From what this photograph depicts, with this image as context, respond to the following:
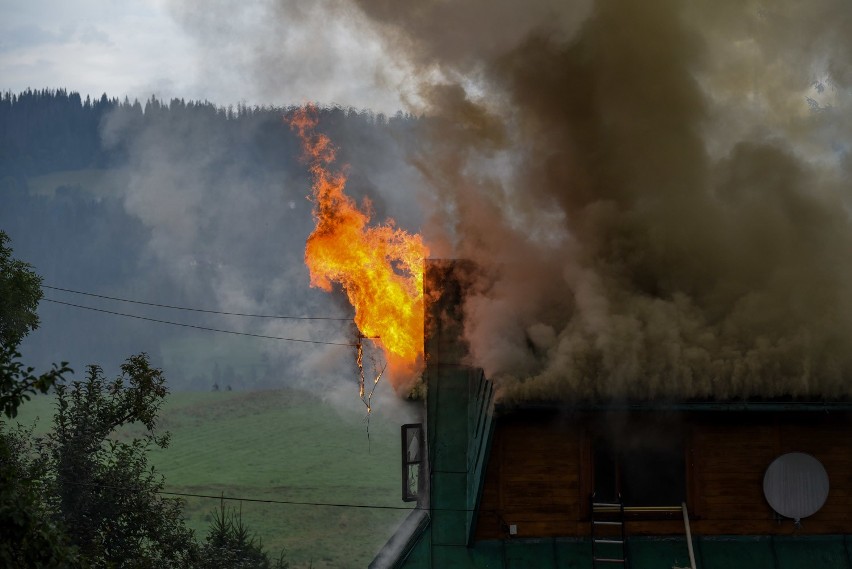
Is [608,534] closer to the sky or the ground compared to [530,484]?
closer to the ground

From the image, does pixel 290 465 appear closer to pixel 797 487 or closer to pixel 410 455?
pixel 410 455

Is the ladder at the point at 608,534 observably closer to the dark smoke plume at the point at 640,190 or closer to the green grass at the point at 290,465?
the dark smoke plume at the point at 640,190

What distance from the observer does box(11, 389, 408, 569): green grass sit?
6656cm

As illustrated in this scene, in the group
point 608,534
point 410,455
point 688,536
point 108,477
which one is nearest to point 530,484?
point 608,534

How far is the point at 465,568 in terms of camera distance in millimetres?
18359

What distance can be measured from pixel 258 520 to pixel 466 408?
172 ft

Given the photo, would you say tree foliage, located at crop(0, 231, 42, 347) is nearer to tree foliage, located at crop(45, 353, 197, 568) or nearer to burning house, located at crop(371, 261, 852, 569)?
tree foliage, located at crop(45, 353, 197, 568)

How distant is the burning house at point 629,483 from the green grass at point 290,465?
4188cm

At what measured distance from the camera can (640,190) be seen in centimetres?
2002

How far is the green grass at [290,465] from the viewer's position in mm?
66562

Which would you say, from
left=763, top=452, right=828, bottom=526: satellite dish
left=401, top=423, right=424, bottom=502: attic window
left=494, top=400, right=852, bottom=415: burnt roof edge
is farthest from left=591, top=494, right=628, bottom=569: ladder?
left=401, top=423, right=424, bottom=502: attic window

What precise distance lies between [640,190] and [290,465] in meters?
74.3

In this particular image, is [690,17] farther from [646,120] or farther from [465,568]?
[465,568]

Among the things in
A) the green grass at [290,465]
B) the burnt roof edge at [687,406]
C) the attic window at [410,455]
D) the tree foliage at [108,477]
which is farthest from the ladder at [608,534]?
the green grass at [290,465]
